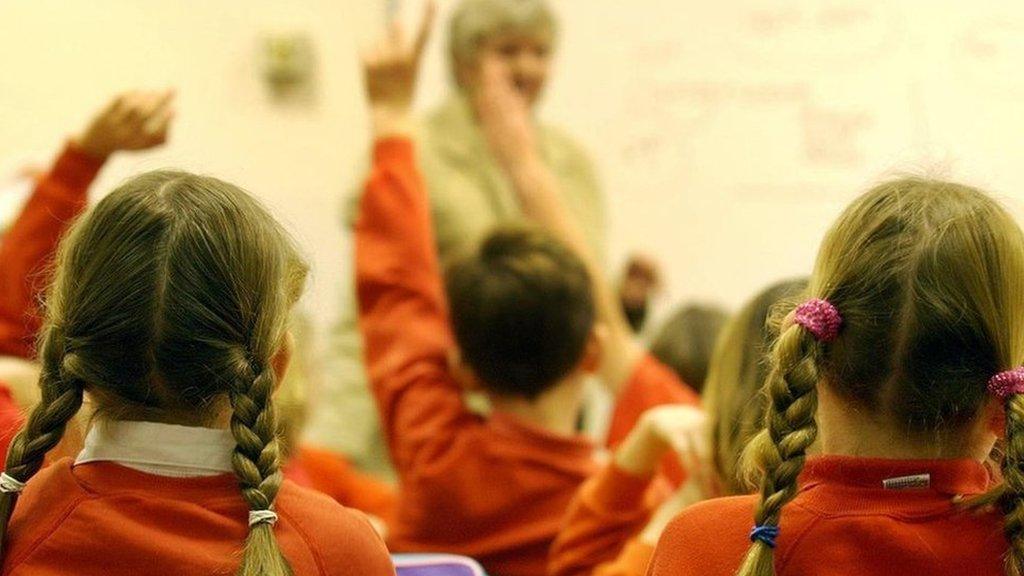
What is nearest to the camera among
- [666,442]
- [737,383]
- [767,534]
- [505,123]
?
[767,534]

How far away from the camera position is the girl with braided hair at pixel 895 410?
0.98 m

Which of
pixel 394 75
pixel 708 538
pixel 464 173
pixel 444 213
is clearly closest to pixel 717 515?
pixel 708 538

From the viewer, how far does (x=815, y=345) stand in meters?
1.00

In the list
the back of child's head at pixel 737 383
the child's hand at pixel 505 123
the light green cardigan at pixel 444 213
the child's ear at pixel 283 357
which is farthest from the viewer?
the light green cardigan at pixel 444 213

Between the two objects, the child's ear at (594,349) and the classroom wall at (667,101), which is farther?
the classroom wall at (667,101)

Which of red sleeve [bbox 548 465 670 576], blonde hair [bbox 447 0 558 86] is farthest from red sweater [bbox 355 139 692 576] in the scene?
blonde hair [bbox 447 0 558 86]

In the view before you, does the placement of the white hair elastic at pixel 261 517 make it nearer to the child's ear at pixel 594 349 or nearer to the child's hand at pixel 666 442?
the child's hand at pixel 666 442

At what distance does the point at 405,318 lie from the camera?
5.72ft

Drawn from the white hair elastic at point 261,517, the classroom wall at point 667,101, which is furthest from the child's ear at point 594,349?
the classroom wall at point 667,101

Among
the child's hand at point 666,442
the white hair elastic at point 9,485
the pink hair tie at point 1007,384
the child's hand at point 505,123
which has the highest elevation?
the child's hand at point 505,123

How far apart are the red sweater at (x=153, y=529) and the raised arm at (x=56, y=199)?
582 mm

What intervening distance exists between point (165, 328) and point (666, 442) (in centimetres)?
66

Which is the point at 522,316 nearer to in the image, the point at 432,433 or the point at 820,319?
the point at 432,433

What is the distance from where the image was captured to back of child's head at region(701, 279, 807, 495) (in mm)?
1337
